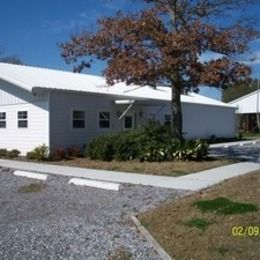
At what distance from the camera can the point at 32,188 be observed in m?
12.9

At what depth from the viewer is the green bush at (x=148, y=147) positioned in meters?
19.1

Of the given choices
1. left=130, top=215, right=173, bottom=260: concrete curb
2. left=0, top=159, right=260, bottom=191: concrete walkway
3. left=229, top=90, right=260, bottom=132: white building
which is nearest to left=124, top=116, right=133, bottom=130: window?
left=0, top=159, right=260, bottom=191: concrete walkway

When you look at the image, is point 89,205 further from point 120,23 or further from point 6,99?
point 6,99

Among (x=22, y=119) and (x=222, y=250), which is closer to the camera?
(x=222, y=250)

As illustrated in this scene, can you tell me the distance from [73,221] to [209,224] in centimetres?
246

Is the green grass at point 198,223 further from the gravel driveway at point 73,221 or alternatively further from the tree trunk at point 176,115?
the tree trunk at point 176,115

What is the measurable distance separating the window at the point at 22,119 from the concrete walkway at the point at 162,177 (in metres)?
5.22

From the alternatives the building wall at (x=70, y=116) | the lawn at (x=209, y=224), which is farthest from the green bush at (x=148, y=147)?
the lawn at (x=209, y=224)

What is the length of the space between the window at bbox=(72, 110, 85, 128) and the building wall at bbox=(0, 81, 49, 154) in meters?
1.73

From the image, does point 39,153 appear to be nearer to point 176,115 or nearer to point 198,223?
point 176,115

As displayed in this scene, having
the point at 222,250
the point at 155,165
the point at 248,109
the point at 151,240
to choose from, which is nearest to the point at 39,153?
the point at 155,165

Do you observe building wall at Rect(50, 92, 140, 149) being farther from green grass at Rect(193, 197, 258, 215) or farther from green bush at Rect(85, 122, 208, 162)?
green grass at Rect(193, 197, 258, 215)

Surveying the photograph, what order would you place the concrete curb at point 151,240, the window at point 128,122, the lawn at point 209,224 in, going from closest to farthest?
the concrete curb at point 151,240, the lawn at point 209,224, the window at point 128,122

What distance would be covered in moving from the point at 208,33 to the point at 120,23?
3.43m
